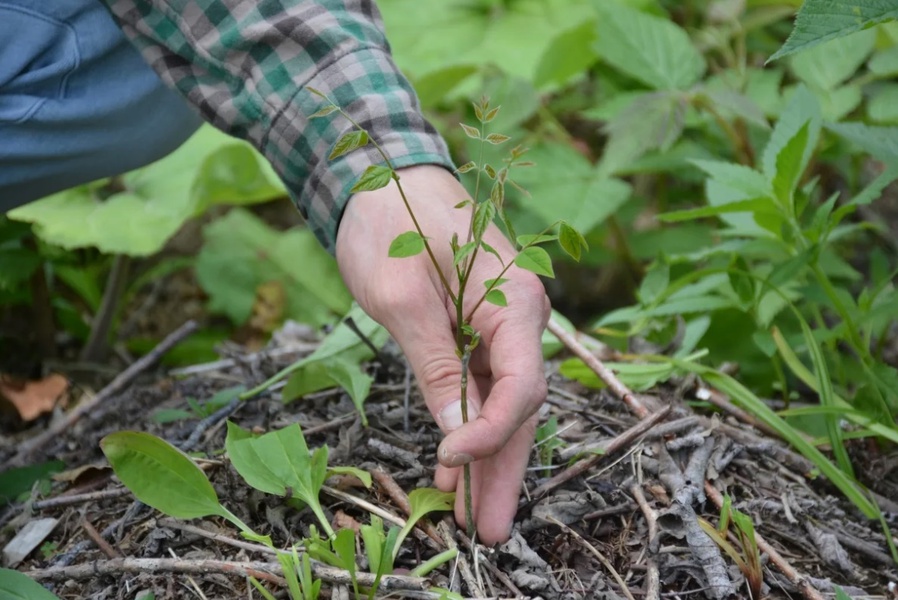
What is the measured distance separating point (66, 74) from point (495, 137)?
2.57 feet

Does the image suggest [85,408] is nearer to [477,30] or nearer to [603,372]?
[603,372]

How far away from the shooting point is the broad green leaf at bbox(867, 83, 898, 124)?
180cm

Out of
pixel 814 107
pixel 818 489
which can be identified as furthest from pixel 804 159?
pixel 818 489

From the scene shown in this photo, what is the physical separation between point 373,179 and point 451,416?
0.30 m

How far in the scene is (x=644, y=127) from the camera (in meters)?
1.89

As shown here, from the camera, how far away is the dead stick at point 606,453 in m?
1.13

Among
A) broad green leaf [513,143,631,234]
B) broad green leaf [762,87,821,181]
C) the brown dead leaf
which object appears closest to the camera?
broad green leaf [762,87,821,181]

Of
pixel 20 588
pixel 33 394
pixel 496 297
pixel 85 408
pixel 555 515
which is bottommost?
pixel 33 394

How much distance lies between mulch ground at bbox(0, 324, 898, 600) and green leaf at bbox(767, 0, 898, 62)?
530mm

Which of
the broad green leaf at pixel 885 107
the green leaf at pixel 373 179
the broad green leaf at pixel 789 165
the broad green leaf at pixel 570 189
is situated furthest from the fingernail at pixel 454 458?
the broad green leaf at pixel 885 107

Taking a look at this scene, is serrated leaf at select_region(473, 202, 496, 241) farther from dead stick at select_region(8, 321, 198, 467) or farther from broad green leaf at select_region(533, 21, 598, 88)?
broad green leaf at select_region(533, 21, 598, 88)

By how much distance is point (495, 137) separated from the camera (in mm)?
881

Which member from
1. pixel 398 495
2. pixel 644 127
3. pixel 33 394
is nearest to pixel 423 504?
pixel 398 495

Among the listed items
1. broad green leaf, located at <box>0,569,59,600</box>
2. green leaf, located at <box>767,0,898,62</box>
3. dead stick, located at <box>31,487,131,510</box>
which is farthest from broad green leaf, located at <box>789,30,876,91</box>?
broad green leaf, located at <box>0,569,59,600</box>
